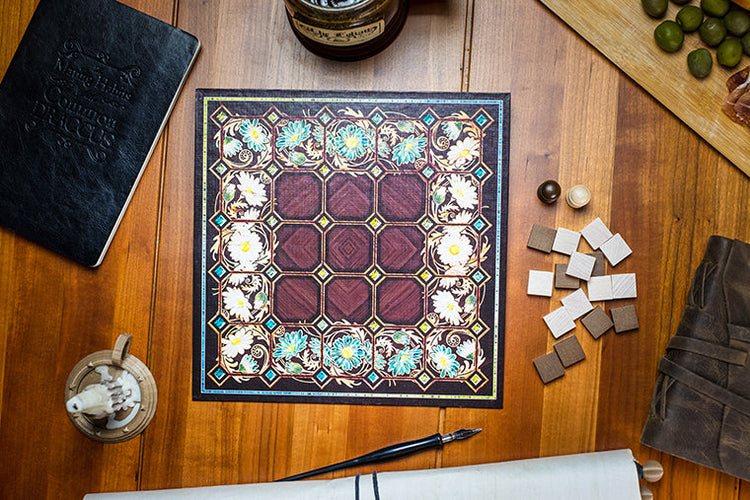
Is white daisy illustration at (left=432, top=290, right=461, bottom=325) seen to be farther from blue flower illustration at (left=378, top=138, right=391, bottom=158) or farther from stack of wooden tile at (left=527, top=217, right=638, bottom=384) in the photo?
blue flower illustration at (left=378, top=138, right=391, bottom=158)

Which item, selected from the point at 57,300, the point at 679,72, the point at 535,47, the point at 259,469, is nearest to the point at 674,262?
the point at 679,72

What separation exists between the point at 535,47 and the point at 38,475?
4.00 feet

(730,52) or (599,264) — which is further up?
(730,52)

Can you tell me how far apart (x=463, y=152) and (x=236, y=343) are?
55 cm

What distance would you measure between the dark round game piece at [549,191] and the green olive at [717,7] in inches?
14.9

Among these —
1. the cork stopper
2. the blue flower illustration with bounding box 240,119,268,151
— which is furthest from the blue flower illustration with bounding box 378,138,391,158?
the cork stopper

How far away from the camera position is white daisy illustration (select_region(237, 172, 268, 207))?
2.98 feet

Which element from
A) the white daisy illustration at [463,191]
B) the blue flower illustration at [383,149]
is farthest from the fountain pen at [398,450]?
the blue flower illustration at [383,149]

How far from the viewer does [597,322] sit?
89 cm

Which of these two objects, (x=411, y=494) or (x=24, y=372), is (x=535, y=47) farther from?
(x=24, y=372)

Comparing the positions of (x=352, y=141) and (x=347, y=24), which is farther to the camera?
(x=352, y=141)

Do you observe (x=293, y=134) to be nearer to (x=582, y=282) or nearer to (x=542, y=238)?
(x=542, y=238)

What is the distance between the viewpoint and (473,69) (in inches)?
35.1

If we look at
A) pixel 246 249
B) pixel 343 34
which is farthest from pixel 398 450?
pixel 343 34
